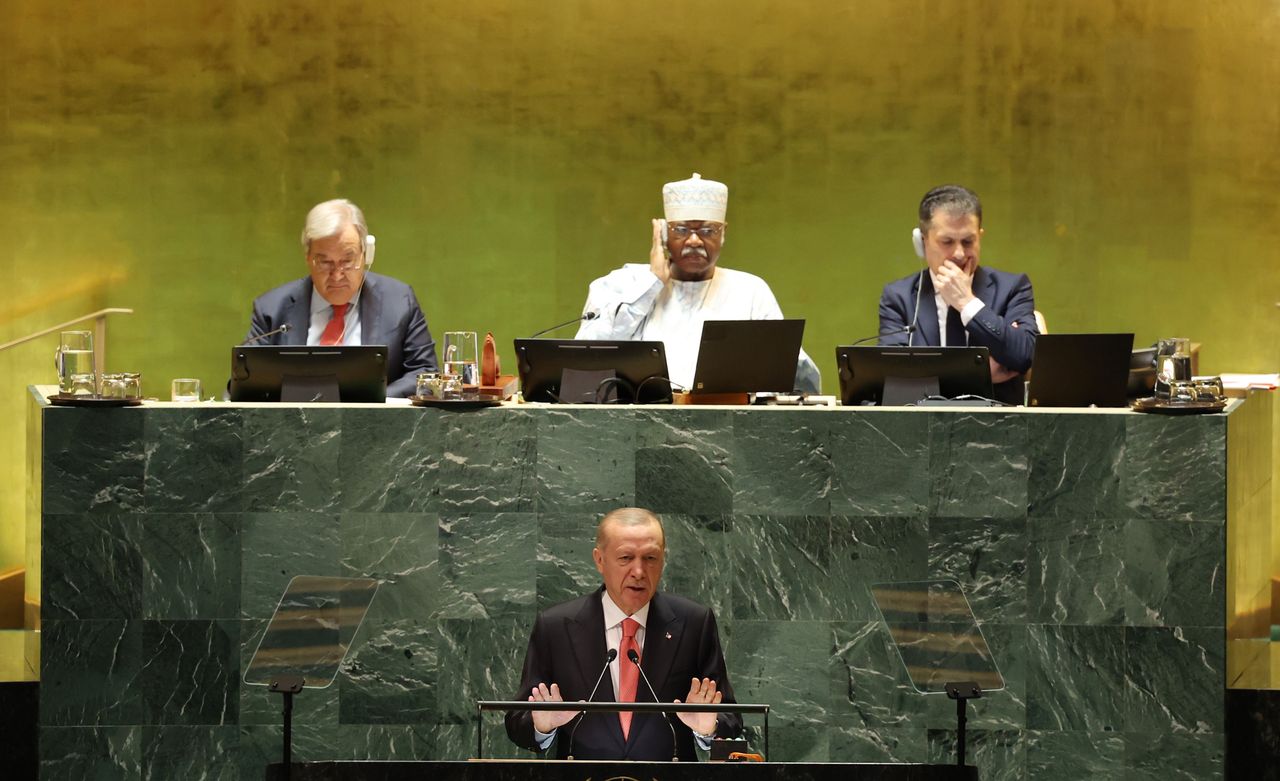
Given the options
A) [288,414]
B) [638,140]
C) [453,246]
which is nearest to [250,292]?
[453,246]

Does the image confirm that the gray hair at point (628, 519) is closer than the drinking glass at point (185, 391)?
Yes

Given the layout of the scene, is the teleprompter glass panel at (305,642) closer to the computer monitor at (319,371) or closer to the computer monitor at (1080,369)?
the computer monitor at (319,371)

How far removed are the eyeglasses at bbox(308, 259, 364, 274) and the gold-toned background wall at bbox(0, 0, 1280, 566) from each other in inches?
74.8

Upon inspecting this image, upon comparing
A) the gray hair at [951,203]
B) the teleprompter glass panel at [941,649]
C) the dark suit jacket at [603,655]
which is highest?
the gray hair at [951,203]

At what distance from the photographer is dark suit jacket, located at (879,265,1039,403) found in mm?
5453

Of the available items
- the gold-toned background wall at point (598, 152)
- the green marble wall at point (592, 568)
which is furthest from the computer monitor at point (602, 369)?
the gold-toned background wall at point (598, 152)

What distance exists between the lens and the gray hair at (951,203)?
568 centimetres

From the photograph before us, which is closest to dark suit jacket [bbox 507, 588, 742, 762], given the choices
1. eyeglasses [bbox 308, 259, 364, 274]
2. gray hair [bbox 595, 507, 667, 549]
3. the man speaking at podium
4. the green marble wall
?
the man speaking at podium

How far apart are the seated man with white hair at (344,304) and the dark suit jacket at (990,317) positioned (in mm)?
1727

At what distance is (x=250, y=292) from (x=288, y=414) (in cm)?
349

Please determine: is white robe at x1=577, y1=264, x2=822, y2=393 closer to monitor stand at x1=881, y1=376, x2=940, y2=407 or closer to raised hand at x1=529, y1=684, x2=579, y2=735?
monitor stand at x1=881, y1=376, x2=940, y2=407

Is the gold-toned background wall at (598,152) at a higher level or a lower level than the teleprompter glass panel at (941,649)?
higher

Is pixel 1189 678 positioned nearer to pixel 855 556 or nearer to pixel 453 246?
pixel 855 556

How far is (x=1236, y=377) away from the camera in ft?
18.7
